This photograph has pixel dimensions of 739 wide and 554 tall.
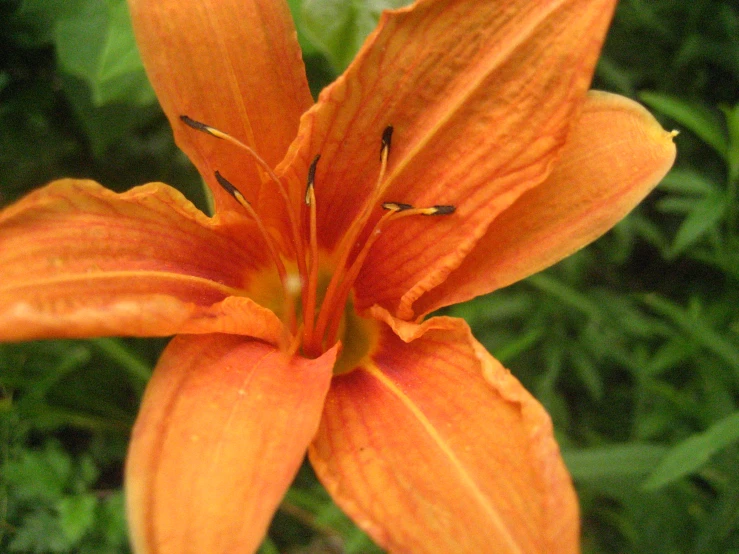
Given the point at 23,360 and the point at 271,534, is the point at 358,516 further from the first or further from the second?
the point at 271,534

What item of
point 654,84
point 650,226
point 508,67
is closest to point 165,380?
point 508,67

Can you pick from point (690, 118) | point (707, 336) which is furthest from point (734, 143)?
point (707, 336)

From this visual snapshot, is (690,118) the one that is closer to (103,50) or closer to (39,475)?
(103,50)

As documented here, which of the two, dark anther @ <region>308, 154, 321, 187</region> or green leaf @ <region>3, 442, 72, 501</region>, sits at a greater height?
dark anther @ <region>308, 154, 321, 187</region>

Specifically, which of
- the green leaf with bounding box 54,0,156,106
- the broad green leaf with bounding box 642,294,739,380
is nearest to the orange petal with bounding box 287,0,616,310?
the green leaf with bounding box 54,0,156,106

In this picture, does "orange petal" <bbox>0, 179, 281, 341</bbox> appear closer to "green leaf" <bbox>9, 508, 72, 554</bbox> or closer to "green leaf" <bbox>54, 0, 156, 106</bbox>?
"green leaf" <bbox>54, 0, 156, 106</bbox>
